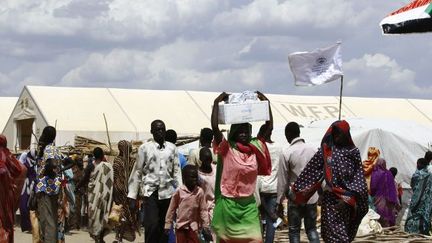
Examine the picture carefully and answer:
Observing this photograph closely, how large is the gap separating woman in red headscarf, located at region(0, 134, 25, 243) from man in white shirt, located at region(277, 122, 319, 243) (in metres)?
2.84

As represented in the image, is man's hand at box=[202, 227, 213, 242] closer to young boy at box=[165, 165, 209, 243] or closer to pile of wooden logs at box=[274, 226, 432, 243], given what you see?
young boy at box=[165, 165, 209, 243]

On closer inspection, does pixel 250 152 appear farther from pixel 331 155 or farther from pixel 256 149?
pixel 331 155

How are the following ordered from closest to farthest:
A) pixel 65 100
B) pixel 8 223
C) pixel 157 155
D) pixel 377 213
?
pixel 8 223 < pixel 157 155 < pixel 377 213 < pixel 65 100

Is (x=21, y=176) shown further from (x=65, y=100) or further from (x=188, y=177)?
(x=65, y=100)

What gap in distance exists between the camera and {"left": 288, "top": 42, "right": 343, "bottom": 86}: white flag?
1238 cm

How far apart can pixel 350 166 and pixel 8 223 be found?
3.51m

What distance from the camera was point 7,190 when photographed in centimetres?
968

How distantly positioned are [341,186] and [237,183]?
0.96 metres

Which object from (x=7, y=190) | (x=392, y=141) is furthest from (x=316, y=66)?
(x=392, y=141)

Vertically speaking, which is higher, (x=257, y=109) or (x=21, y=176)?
(x=257, y=109)

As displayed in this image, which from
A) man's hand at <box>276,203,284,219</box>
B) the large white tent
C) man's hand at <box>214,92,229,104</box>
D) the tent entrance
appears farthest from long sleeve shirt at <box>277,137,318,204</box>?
the tent entrance

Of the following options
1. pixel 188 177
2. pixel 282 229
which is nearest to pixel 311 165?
pixel 188 177

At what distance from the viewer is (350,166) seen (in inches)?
344

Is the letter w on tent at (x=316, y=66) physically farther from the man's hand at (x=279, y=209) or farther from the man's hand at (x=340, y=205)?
the man's hand at (x=340, y=205)
